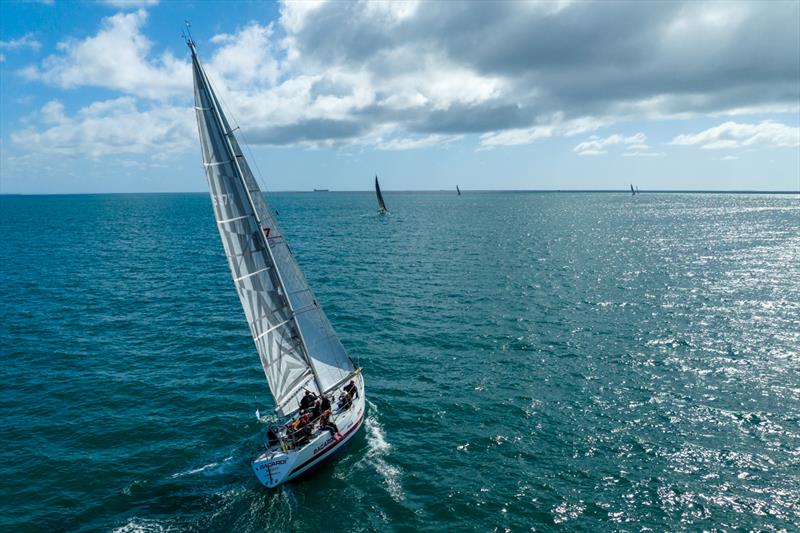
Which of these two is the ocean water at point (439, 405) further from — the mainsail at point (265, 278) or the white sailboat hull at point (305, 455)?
the mainsail at point (265, 278)

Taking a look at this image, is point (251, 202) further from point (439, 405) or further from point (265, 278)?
point (439, 405)

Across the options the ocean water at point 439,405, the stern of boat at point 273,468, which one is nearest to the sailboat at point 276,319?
the stern of boat at point 273,468

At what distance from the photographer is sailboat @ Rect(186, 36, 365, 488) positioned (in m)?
21.8

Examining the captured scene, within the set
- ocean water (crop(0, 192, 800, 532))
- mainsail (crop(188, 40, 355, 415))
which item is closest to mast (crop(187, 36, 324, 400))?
mainsail (crop(188, 40, 355, 415))

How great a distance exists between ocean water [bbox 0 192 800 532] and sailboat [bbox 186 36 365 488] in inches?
72.7

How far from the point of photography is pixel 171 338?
4050 cm

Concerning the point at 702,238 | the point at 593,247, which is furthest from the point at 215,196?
the point at 702,238

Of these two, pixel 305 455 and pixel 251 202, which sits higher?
pixel 251 202

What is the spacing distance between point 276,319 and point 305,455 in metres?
7.26

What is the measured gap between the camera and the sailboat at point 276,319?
2180 centimetres

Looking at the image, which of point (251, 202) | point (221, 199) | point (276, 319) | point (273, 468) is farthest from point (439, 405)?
point (221, 199)

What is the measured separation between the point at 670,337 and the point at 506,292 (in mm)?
18550

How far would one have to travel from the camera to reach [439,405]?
1150 inches

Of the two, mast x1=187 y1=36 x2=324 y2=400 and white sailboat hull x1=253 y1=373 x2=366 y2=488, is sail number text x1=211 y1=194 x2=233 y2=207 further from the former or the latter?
white sailboat hull x1=253 y1=373 x2=366 y2=488
